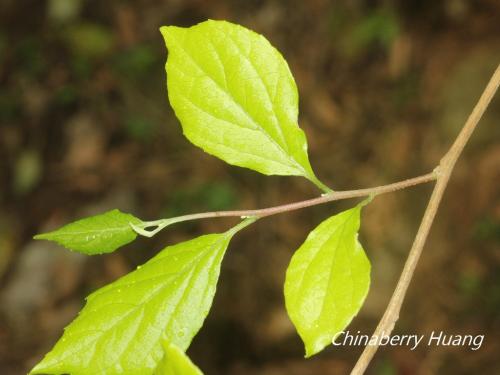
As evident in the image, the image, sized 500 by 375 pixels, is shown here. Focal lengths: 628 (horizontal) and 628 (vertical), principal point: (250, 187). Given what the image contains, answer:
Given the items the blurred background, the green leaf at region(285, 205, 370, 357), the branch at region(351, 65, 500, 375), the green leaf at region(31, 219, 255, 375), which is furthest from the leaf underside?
the blurred background

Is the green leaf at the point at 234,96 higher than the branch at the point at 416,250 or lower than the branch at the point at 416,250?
higher

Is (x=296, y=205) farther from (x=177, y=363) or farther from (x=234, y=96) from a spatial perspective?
(x=177, y=363)

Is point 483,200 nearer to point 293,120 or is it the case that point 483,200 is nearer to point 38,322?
point 38,322

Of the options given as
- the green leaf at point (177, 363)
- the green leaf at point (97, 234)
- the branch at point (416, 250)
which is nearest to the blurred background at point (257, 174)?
the branch at point (416, 250)

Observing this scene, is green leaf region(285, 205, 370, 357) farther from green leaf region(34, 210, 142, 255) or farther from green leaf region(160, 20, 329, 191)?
green leaf region(34, 210, 142, 255)

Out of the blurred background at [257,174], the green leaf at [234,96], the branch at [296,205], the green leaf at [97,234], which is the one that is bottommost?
the blurred background at [257,174]

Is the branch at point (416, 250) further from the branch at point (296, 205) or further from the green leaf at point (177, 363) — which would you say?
the green leaf at point (177, 363)

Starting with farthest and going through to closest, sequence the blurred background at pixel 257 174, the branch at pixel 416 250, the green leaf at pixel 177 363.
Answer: the blurred background at pixel 257 174, the branch at pixel 416 250, the green leaf at pixel 177 363
